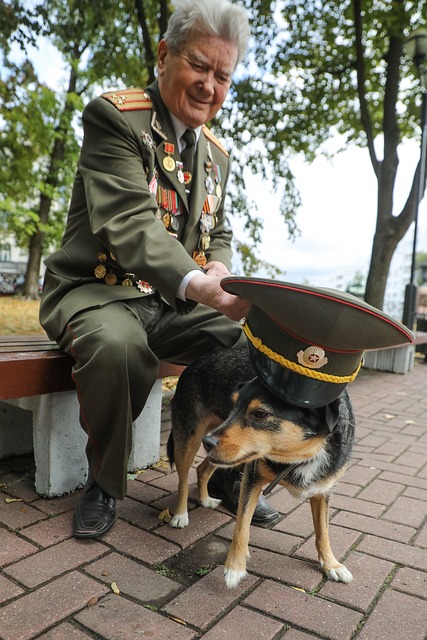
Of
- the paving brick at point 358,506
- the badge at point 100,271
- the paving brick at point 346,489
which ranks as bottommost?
the paving brick at point 346,489

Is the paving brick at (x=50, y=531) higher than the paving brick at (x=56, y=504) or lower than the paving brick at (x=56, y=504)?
higher

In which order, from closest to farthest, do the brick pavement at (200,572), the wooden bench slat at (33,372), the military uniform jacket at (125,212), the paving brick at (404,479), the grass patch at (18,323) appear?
the brick pavement at (200,572) < the military uniform jacket at (125,212) < the wooden bench slat at (33,372) < the paving brick at (404,479) < the grass patch at (18,323)

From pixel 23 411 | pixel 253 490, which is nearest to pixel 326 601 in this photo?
pixel 253 490

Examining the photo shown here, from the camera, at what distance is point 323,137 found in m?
11.1

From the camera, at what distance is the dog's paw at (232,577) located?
6.22ft

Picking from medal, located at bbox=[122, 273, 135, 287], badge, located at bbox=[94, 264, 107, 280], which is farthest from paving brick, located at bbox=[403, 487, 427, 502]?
badge, located at bbox=[94, 264, 107, 280]

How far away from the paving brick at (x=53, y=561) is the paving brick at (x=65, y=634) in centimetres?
28

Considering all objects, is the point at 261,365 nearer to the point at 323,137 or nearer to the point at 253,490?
the point at 253,490

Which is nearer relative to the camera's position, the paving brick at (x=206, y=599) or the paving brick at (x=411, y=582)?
the paving brick at (x=206, y=599)

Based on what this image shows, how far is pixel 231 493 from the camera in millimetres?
2535

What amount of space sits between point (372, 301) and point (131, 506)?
7.28m

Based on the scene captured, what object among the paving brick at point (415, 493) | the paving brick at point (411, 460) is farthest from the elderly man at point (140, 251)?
the paving brick at point (411, 460)

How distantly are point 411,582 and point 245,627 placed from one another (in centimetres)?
76

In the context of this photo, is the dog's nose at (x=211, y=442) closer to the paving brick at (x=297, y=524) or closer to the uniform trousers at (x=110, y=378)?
the uniform trousers at (x=110, y=378)
